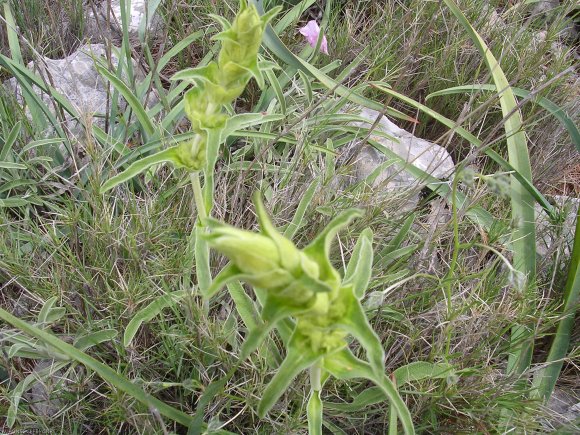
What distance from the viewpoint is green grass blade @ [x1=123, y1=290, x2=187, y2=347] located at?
142cm

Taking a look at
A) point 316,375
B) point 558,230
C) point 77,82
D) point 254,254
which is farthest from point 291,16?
point 254,254

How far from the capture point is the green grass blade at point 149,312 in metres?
1.42

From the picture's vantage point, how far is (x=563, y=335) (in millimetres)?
1670

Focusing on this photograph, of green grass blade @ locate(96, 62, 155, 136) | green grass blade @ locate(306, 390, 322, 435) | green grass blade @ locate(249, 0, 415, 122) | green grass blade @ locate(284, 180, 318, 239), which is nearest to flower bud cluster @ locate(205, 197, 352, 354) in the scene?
green grass blade @ locate(306, 390, 322, 435)

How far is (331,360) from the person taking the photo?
1070 mm

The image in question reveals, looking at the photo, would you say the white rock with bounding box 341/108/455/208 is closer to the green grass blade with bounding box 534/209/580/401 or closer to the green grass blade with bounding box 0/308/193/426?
the green grass blade with bounding box 534/209/580/401

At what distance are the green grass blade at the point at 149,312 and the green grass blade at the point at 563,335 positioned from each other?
0.94 m

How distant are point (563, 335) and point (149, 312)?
1093 mm

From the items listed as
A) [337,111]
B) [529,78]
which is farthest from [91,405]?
[529,78]

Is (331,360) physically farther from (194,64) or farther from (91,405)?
(194,64)

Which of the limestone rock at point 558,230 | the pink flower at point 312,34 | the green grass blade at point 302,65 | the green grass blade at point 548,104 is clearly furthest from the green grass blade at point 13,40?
the limestone rock at point 558,230

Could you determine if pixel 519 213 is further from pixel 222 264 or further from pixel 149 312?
pixel 149 312

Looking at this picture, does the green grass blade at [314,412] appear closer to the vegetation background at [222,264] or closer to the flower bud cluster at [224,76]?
the vegetation background at [222,264]

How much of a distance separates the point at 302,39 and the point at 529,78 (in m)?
0.86
